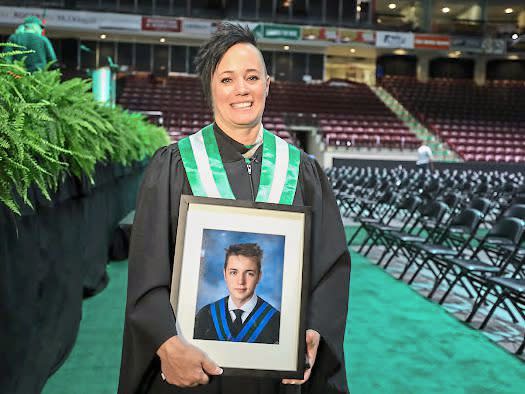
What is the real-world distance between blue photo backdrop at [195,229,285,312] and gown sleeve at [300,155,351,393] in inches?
6.5

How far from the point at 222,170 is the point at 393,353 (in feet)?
8.97

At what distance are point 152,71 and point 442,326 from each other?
2401 centimetres

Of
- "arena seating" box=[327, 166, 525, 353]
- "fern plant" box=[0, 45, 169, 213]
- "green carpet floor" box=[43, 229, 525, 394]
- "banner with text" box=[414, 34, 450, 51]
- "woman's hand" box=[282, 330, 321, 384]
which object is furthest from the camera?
"banner with text" box=[414, 34, 450, 51]

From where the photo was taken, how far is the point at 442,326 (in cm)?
453

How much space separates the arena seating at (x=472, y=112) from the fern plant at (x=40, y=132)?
19830mm

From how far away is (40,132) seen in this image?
2465mm

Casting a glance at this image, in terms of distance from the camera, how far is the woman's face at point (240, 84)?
151 cm

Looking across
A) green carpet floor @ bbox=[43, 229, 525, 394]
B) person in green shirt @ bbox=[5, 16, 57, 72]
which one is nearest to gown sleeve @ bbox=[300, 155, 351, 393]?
green carpet floor @ bbox=[43, 229, 525, 394]

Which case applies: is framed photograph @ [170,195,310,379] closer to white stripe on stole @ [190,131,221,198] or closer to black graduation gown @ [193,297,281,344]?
black graduation gown @ [193,297,281,344]

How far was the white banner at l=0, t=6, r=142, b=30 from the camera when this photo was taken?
22672 millimetres

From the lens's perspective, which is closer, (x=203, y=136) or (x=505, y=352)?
(x=203, y=136)

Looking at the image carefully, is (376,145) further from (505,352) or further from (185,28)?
(505,352)

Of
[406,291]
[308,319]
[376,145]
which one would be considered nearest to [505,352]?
[406,291]

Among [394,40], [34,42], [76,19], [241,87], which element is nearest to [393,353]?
[241,87]
